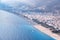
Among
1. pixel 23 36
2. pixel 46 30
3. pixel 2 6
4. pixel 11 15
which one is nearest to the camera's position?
pixel 23 36

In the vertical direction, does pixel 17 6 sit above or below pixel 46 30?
above

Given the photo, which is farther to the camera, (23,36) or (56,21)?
(56,21)

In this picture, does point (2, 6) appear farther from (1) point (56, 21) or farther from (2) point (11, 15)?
(1) point (56, 21)

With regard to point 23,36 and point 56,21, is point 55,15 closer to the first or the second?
point 56,21

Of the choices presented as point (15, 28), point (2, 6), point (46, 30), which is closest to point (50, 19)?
point (46, 30)

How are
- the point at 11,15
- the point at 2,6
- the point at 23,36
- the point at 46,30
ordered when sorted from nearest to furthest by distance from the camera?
the point at 23,36, the point at 46,30, the point at 2,6, the point at 11,15

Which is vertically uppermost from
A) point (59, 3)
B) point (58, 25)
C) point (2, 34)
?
point (59, 3)

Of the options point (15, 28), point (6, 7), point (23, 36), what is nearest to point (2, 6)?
point (6, 7)
